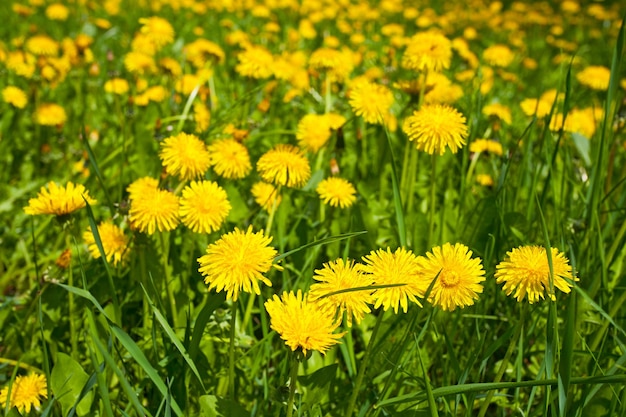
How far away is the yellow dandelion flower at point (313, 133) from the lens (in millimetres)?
1771

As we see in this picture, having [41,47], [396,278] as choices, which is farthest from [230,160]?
[41,47]

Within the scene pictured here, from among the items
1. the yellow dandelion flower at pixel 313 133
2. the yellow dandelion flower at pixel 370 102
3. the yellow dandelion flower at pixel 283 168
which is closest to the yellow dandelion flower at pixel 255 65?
the yellow dandelion flower at pixel 313 133

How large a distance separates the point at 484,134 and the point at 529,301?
1.58 m

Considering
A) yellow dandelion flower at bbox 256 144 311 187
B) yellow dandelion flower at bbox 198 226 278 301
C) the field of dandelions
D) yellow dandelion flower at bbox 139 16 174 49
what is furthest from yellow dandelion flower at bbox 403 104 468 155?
yellow dandelion flower at bbox 139 16 174 49

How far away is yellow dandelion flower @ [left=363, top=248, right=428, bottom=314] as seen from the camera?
35.2 inches

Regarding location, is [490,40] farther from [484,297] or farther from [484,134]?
[484,297]

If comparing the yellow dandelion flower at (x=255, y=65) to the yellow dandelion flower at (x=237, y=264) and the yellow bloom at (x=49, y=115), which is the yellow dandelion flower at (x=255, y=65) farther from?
the yellow dandelion flower at (x=237, y=264)

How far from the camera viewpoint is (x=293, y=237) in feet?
5.38

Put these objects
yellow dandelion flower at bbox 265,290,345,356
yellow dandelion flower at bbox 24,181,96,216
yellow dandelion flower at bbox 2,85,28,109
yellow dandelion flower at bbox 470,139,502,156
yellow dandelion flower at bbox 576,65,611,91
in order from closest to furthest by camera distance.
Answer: yellow dandelion flower at bbox 265,290,345,356 < yellow dandelion flower at bbox 24,181,96,216 < yellow dandelion flower at bbox 470,139,502,156 < yellow dandelion flower at bbox 2,85,28,109 < yellow dandelion flower at bbox 576,65,611,91

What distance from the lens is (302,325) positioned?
2.82 ft

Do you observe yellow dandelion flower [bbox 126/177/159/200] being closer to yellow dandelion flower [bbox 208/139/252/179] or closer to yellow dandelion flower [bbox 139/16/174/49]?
yellow dandelion flower [bbox 208/139/252/179]

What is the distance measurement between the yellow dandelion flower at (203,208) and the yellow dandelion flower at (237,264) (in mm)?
209

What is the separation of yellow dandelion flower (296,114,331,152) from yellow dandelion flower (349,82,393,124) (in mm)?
168

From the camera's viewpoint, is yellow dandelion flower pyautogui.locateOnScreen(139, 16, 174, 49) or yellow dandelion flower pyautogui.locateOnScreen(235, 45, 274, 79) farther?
yellow dandelion flower pyautogui.locateOnScreen(139, 16, 174, 49)
